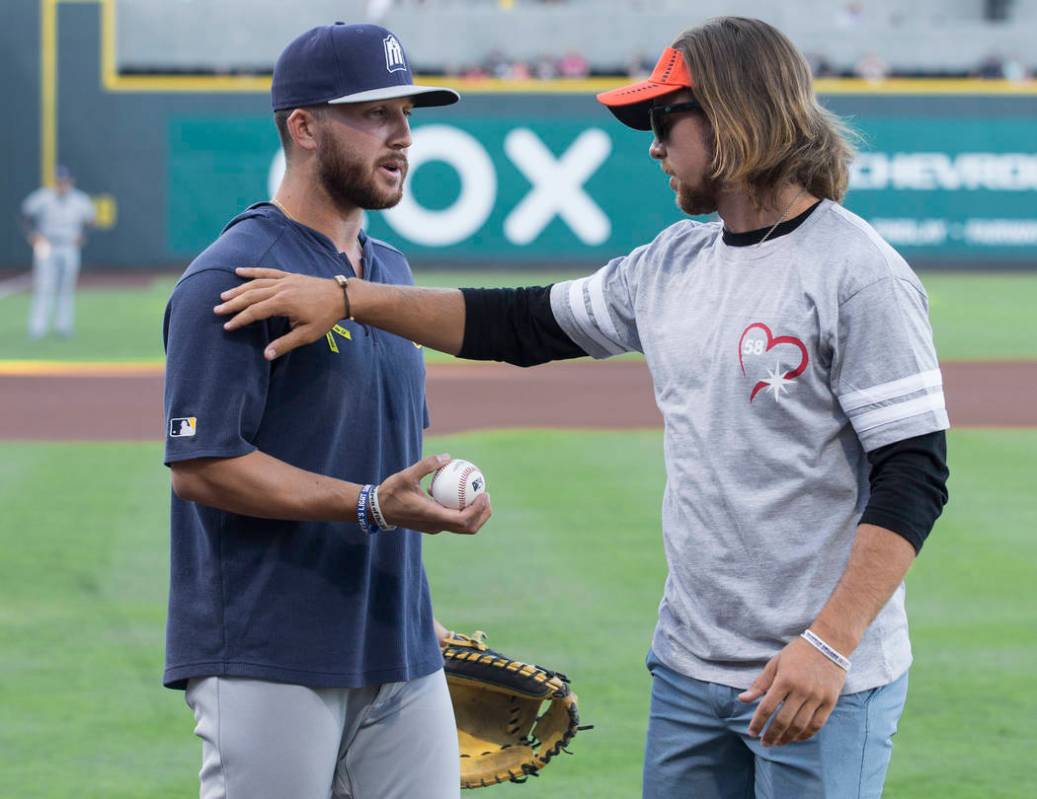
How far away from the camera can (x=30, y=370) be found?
54.2 ft

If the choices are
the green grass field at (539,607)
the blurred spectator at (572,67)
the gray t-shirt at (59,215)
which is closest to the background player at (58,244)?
the gray t-shirt at (59,215)

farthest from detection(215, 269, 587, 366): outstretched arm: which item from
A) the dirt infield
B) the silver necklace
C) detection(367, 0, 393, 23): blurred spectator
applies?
detection(367, 0, 393, 23): blurred spectator

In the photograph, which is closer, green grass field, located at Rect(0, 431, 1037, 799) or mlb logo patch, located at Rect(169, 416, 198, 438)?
mlb logo patch, located at Rect(169, 416, 198, 438)

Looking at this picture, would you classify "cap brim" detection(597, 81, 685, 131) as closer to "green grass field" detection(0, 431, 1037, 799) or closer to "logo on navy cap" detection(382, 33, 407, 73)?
"logo on navy cap" detection(382, 33, 407, 73)

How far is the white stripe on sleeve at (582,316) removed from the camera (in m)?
3.52

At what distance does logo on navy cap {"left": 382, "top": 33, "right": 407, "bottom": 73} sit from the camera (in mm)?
3447

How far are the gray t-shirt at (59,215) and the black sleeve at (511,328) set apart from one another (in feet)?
59.1

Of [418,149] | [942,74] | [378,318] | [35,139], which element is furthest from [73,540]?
[942,74]

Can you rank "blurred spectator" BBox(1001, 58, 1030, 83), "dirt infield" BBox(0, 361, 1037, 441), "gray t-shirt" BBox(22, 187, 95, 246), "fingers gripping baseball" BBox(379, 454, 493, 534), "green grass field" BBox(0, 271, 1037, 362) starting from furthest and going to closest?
"blurred spectator" BBox(1001, 58, 1030, 83) → "gray t-shirt" BBox(22, 187, 95, 246) → "green grass field" BBox(0, 271, 1037, 362) → "dirt infield" BBox(0, 361, 1037, 441) → "fingers gripping baseball" BBox(379, 454, 493, 534)

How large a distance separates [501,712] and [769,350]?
5.24 feet

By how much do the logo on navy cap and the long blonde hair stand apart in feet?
2.19

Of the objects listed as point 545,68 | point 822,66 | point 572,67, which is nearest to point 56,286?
point 545,68

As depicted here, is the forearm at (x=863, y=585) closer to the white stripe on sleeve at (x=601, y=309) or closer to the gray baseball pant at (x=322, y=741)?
the white stripe on sleeve at (x=601, y=309)

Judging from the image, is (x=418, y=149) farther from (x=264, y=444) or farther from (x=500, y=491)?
(x=264, y=444)
